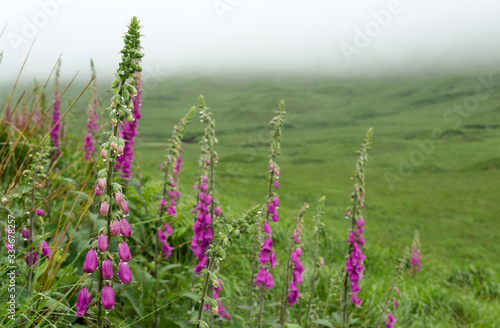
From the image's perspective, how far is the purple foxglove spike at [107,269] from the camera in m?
1.59

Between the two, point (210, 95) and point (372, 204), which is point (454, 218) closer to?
point (372, 204)

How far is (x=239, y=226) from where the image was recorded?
1878 millimetres

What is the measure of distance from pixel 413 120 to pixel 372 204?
42.7 m

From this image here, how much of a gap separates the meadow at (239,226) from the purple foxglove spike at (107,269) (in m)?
0.04

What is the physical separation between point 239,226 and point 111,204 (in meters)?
0.58

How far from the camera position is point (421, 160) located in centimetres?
2309

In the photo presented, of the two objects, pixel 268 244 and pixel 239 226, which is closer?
pixel 239 226

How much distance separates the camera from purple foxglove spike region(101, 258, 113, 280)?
159cm

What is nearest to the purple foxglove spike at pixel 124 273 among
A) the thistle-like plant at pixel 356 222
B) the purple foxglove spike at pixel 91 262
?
the purple foxglove spike at pixel 91 262

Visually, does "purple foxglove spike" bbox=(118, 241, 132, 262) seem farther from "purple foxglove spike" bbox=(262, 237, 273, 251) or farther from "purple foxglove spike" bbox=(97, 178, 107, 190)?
"purple foxglove spike" bbox=(262, 237, 273, 251)

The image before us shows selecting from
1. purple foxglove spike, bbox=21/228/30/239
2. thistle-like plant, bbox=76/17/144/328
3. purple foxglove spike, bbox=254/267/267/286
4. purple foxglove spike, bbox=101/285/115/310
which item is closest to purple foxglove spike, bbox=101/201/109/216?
thistle-like plant, bbox=76/17/144/328

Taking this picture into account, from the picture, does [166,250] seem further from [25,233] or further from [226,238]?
[226,238]

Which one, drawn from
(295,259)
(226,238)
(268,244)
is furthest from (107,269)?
(295,259)

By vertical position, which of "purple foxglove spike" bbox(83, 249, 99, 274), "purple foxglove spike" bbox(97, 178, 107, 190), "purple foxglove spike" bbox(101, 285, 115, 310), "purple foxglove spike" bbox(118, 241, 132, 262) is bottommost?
"purple foxglove spike" bbox(101, 285, 115, 310)
